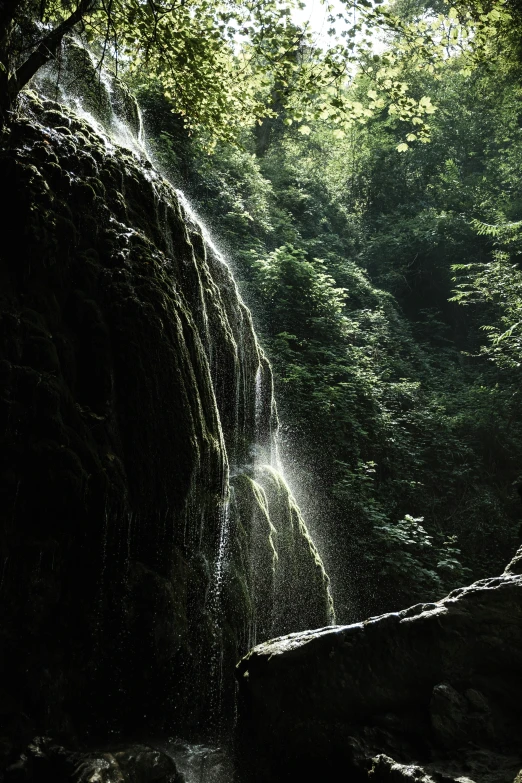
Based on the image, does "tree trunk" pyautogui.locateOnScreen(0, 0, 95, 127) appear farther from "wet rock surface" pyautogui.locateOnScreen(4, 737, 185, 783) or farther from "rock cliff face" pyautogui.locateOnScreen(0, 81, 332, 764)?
"wet rock surface" pyautogui.locateOnScreen(4, 737, 185, 783)

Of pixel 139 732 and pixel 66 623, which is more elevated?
pixel 66 623

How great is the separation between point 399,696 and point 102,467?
3.10 metres

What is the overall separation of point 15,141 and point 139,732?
5582mm

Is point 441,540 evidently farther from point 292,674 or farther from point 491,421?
point 292,674

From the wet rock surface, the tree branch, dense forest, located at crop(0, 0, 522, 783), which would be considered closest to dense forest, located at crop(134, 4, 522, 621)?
dense forest, located at crop(0, 0, 522, 783)

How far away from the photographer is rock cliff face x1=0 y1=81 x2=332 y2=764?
13.3 ft

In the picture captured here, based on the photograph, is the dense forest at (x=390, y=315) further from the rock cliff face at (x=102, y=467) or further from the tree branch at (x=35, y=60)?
the rock cliff face at (x=102, y=467)

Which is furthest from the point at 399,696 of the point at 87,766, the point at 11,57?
the point at 11,57

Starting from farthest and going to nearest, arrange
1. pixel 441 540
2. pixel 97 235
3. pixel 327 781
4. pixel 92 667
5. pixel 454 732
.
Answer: pixel 441 540, pixel 97 235, pixel 92 667, pixel 327 781, pixel 454 732

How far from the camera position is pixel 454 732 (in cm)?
381

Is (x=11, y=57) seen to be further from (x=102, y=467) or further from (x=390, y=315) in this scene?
(x=390, y=315)

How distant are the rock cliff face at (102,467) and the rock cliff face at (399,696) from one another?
1.11m

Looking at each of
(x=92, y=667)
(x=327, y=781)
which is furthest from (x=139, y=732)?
(x=327, y=781)

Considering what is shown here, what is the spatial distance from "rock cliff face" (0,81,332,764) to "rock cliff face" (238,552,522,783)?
111 centimetres
